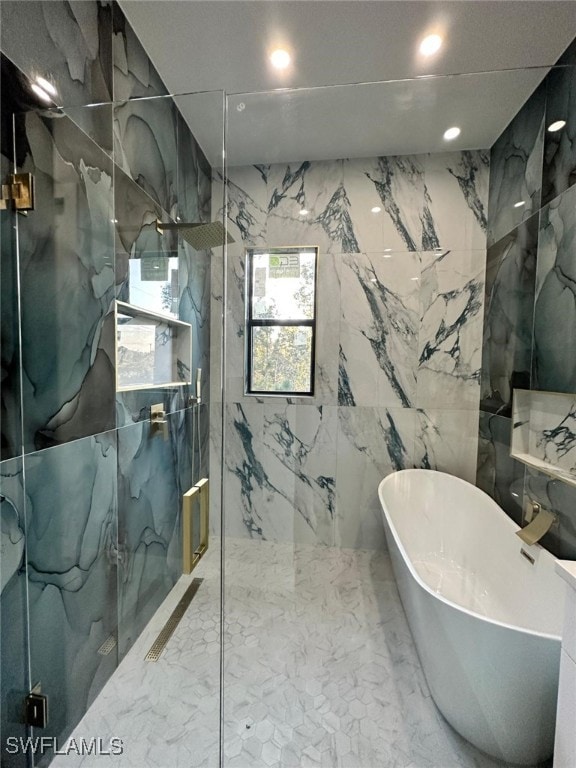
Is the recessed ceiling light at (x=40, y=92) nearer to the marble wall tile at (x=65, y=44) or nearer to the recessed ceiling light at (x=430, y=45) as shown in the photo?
the marble wall tile at (x=65, y=44)

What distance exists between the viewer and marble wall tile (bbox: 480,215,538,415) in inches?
70.7

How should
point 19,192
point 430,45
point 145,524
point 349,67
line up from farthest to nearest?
→ point 349,67 → point 430,45 → point 145,524 → point 19,192

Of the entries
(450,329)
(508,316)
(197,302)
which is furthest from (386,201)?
(197,302)

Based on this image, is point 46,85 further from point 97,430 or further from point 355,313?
point 355,313

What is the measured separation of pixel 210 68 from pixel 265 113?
1.16 ft

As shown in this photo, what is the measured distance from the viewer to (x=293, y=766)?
110cm

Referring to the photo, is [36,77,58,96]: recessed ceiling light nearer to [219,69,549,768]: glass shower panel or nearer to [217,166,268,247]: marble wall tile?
[219,69,549,768]: glass shower panel

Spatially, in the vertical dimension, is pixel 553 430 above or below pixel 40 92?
below

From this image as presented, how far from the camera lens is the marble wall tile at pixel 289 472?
2258 millimetres

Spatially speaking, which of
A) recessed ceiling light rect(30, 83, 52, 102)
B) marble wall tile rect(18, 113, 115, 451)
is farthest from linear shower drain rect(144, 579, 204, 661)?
recessed ceiling light rect(30, 83, 52, 102)

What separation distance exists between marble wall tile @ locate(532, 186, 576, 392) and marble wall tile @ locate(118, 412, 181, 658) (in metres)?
1.91

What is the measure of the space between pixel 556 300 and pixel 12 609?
2.51 m

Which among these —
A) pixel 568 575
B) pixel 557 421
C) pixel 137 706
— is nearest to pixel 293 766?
pixel 137 706

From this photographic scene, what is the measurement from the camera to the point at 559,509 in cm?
147
